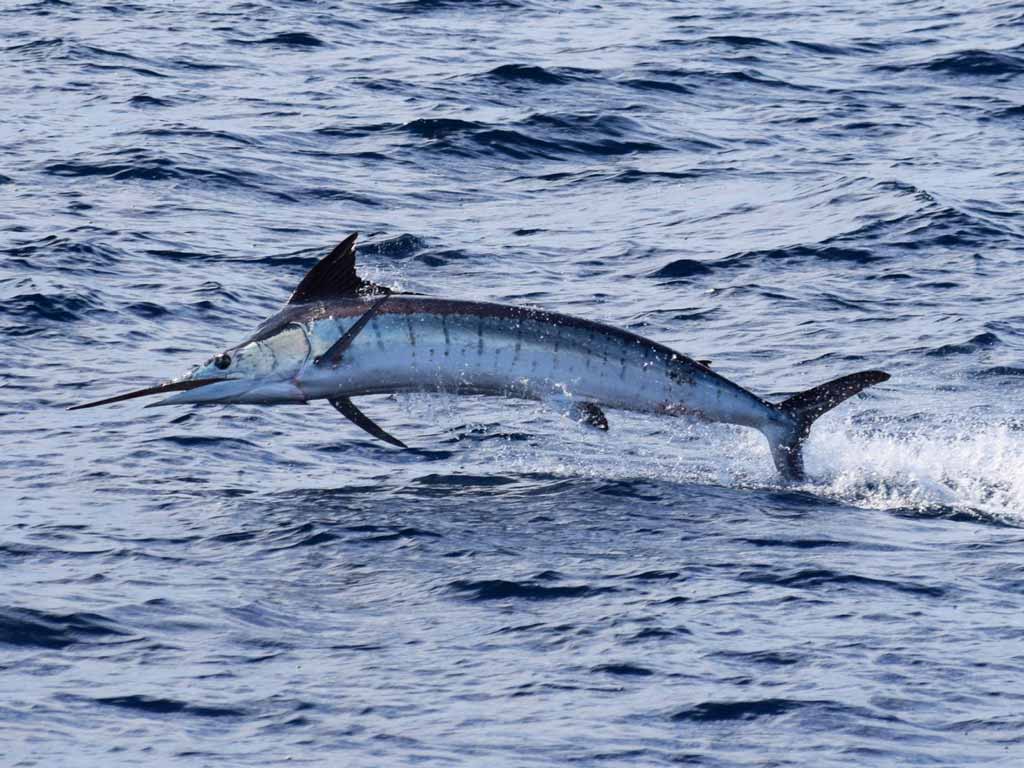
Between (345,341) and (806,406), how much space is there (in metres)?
3.00

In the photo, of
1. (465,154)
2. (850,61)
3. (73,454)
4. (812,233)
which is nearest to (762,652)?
(73,454)

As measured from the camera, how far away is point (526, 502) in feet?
41.6

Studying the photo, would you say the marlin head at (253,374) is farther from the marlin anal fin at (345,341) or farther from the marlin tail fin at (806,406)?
the marlin tail fin at (806,406)

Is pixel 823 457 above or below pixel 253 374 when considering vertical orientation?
below

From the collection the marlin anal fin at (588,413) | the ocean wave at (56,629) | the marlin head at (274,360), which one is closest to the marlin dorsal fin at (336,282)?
the marlin head at (274,360)

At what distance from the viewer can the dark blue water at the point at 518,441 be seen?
903cm

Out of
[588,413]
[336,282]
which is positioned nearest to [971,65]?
[588,413]


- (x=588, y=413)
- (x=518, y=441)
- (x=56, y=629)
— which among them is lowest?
(x=518, y=441)

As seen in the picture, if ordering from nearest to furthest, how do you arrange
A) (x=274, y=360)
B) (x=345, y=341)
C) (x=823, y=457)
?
1. (x=345, y=341)
2. (x=274, y=360)
3. (x=823, y=457)

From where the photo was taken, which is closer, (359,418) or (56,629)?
(56,629)

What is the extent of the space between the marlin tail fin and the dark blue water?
1.34 ft

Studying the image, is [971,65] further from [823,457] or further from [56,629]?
[56,629]

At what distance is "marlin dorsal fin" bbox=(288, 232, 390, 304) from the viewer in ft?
39.6

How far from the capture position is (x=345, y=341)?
11.9m
